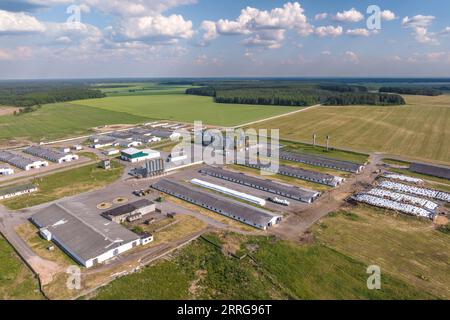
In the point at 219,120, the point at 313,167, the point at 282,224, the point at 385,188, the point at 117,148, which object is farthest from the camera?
the point at 219,120

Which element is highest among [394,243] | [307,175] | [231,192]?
[307,175]

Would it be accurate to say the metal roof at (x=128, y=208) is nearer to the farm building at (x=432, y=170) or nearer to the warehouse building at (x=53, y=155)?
the warehouse building at (x=53, y=155)

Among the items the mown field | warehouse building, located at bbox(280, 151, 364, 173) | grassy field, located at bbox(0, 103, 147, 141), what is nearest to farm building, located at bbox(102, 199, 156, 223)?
the mown field

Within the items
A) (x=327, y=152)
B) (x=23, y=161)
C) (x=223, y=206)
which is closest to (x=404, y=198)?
(x=327, y=152)

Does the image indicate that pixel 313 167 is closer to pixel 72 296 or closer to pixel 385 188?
pixel 385 188

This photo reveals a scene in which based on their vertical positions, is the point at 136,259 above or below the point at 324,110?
below

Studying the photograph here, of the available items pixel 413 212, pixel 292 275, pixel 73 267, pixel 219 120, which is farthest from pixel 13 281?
pixel 219 120

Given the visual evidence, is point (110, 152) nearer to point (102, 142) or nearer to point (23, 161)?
point (102, 142)
